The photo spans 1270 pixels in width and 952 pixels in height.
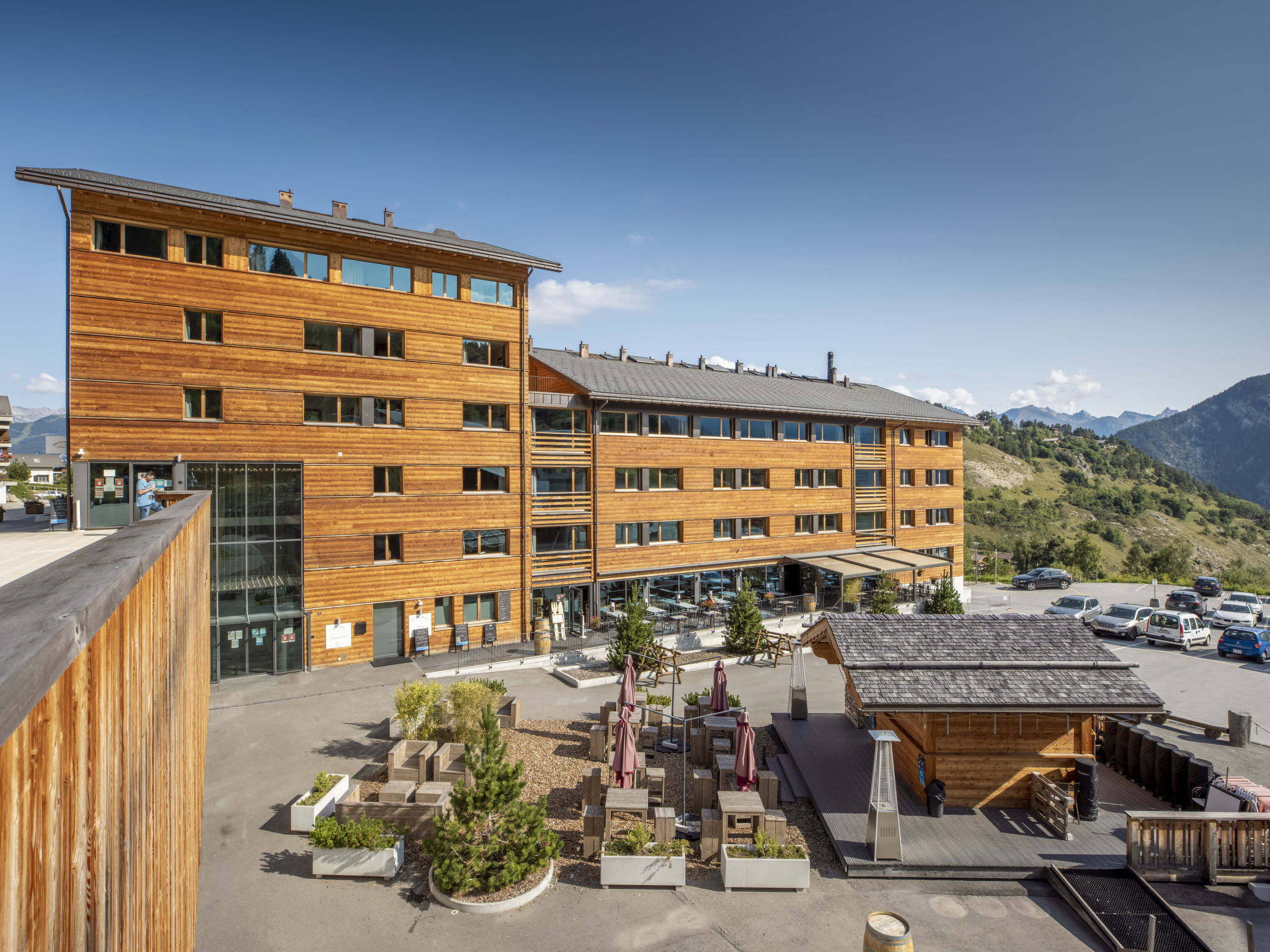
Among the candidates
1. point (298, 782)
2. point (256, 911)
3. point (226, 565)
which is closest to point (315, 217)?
point (226, 565)

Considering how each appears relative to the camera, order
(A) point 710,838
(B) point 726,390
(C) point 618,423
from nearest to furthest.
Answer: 1. (A) point 710,838
2. (C) point 618,423
3. (B) point 726,390

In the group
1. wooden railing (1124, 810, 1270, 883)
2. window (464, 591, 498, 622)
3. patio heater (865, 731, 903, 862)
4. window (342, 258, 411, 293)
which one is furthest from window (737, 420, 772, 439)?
wooden railing (1124, 810, 1270, 883)

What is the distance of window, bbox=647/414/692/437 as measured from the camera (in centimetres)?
3153

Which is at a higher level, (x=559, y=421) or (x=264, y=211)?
(x=264, y=211)

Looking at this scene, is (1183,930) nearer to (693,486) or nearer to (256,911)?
(256,911)

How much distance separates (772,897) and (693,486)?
72.6 feet

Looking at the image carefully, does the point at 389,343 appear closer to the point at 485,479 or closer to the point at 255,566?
the point at 485,479

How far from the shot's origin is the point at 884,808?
39.3ft

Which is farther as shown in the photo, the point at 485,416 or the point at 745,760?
the point at 485,416

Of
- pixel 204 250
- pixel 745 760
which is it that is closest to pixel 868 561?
pixel 745 760

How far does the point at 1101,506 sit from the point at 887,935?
134024mm


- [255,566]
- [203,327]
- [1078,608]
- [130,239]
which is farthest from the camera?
[1078,608]

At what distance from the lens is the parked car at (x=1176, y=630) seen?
3069cm

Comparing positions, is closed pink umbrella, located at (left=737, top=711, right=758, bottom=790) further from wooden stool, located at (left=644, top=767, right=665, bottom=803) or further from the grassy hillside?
the grassy hillside
